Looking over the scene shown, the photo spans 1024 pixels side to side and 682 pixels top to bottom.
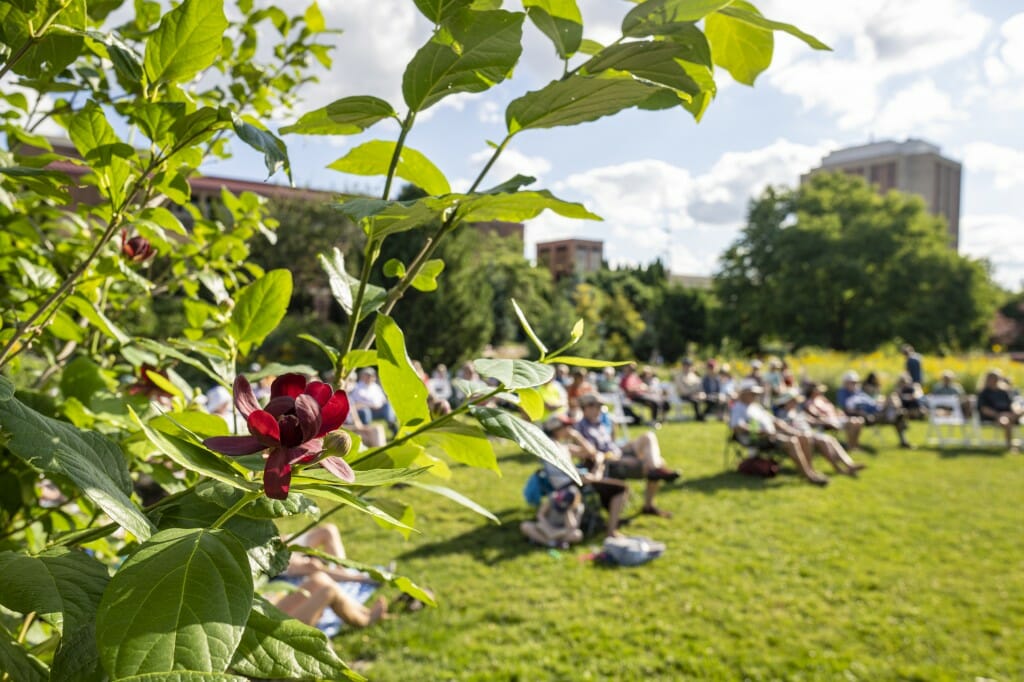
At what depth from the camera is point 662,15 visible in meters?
0.56

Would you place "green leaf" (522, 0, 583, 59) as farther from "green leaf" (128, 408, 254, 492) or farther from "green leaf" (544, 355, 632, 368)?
"green leaf" (128, 408, 254, 492)

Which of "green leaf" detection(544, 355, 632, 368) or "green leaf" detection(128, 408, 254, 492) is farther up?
"green leaf" detection(544, 355, 632, 368)

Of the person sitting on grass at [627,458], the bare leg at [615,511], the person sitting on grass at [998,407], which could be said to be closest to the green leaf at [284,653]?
the bare leg at [615,511]

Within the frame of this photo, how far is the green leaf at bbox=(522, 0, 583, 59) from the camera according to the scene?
580 millimetres

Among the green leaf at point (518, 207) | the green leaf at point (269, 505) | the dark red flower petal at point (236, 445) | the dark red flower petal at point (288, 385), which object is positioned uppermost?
the green leaf at point (518, 207)

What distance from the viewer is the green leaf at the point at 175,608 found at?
1.09ft

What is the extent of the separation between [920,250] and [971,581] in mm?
27721

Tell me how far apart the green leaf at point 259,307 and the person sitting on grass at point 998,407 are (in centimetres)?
1245

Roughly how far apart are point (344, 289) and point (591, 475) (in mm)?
6018

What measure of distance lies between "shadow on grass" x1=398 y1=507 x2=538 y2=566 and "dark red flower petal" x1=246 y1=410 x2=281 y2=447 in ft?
17.0

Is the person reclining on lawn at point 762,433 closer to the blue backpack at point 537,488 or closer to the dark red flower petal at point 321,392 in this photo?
the blue backpack at point 537,488

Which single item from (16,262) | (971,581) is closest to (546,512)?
(971,581)

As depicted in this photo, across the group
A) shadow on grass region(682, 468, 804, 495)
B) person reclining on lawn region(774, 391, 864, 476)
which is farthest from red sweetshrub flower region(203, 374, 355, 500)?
person reclining on lawn region(774, 391, 864, 476)

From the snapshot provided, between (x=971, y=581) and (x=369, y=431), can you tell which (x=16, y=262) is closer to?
(x=971, y=581)
